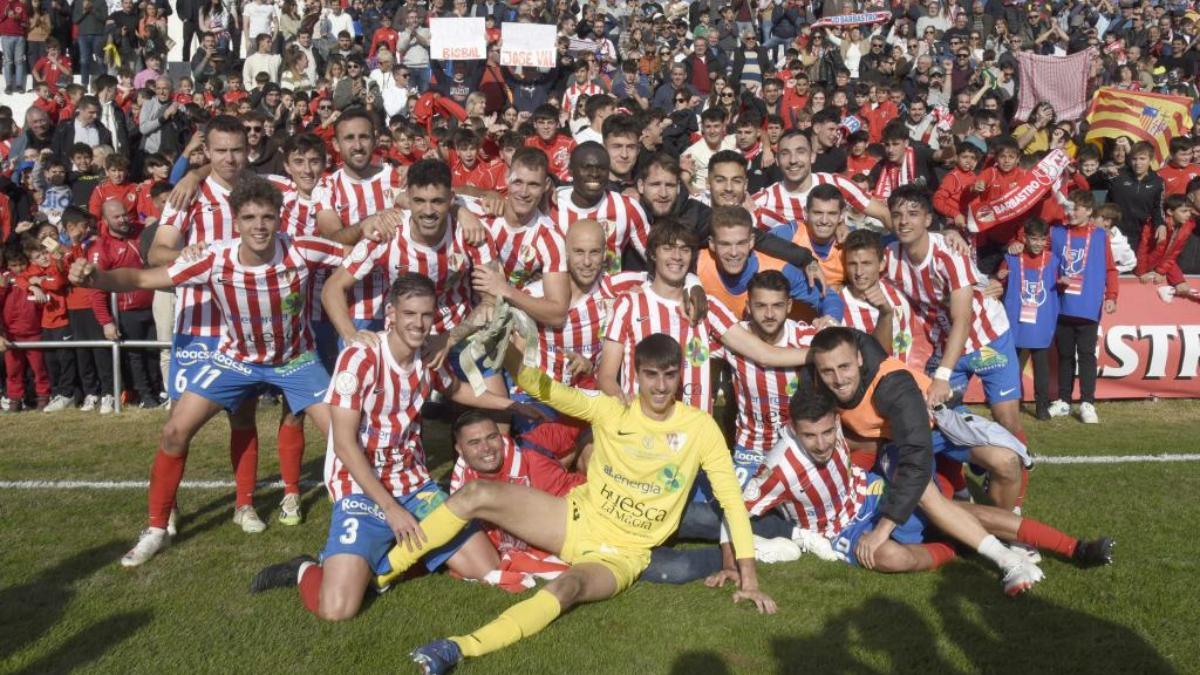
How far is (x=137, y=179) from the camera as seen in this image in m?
13.7

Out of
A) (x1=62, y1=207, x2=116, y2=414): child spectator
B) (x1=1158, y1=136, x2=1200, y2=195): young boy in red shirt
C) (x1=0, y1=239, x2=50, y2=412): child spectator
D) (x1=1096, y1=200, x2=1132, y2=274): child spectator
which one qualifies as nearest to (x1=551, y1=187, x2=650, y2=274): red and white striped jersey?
(x1=1096, y1=200, x2=1132, y2=274): child spectator

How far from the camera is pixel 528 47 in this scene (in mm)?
15055

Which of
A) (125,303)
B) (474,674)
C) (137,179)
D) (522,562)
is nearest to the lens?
(474,674)

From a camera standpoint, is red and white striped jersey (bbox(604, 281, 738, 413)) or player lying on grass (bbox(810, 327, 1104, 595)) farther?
red and white striped jersey (bbox(604, 281, 738, 413))

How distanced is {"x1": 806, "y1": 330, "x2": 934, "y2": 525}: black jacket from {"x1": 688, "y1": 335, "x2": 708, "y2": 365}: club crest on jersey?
943 millimetres

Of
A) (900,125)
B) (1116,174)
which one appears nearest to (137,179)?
(900,125)

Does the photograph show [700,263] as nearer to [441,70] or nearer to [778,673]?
[778,673]

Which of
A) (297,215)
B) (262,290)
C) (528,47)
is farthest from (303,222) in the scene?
(528,47)

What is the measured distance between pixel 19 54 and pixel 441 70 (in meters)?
7.15

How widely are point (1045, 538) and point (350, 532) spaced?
148 inches

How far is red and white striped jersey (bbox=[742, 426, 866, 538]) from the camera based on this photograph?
18.2ft

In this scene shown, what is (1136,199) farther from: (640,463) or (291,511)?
(291,511)

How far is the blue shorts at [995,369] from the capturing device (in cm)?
698

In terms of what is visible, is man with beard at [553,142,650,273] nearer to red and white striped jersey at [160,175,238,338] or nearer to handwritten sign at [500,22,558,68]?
red and white striped jersey at [160,175,238,338]
